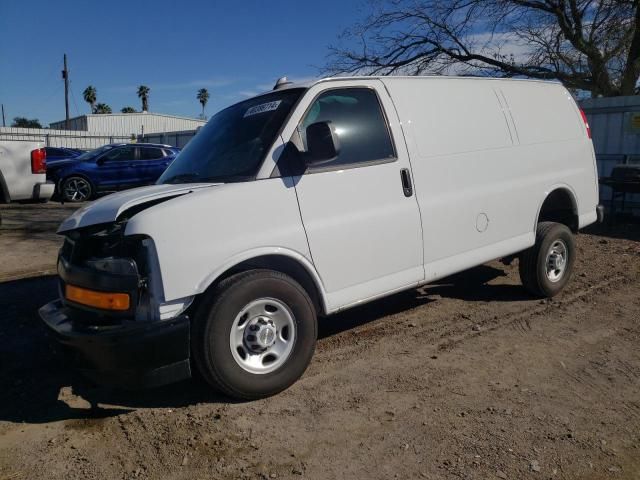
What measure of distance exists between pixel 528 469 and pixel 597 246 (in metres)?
6.28

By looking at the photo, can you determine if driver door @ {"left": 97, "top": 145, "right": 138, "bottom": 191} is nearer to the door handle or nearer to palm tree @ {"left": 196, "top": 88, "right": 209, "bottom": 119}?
the door handle

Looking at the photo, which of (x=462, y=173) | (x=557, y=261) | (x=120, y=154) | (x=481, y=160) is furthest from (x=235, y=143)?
(x=120, y=154)

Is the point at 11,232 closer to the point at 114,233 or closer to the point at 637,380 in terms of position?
the point at 114,233

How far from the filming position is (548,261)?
5324mm

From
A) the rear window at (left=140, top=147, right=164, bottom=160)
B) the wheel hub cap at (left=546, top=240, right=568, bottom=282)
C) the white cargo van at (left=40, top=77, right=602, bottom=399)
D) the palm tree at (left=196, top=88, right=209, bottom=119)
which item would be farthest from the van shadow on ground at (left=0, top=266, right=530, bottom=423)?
the palm tree at (left=196, top=88, right=209, bottom=119)

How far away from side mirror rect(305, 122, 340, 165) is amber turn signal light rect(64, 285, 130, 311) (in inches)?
57.6

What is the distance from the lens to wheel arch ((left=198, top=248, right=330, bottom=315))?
320 cm

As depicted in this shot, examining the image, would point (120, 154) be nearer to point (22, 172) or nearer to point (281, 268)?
point (22, 172)

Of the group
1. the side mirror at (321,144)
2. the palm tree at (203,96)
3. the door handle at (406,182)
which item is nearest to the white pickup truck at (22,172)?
the side mirror at (321,144)

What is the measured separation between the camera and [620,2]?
13.3 meters

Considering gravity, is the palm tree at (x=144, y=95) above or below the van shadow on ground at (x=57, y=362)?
above

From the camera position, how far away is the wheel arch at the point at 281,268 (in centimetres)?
320

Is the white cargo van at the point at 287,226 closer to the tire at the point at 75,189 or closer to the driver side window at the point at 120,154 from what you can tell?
the tire at the point at 75,189

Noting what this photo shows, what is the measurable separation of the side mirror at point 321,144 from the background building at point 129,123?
156ft
